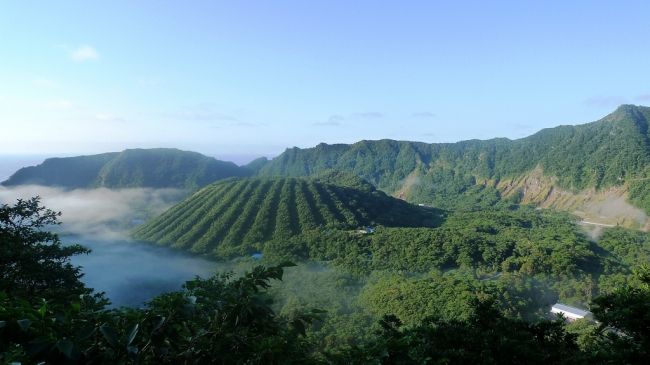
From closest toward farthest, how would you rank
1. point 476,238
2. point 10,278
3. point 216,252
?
point 10,278 < point 476,238 < point 216,252

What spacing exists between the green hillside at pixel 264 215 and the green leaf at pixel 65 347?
91288 mm

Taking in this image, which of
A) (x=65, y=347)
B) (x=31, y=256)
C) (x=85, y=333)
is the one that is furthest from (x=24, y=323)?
(x=31, y=256)

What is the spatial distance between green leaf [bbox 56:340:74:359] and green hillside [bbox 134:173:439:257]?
300 ft

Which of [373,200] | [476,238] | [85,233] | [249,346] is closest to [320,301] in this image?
[476,238]

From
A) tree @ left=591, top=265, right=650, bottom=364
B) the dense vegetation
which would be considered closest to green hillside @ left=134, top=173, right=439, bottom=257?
the dense vegetation

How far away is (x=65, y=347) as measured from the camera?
3.54m

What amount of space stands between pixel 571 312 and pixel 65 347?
213ft

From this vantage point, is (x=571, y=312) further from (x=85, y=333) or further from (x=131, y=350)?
(x=85, y=333)

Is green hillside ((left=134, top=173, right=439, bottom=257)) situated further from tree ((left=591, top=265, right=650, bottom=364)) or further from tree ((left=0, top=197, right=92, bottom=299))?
tree ((left=591, top=265, right=650, bottom=364))

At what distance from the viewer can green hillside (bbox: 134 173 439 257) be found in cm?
10150

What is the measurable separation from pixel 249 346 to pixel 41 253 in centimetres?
2181

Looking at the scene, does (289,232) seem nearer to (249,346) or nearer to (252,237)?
(252,237)

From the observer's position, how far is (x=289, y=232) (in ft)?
332

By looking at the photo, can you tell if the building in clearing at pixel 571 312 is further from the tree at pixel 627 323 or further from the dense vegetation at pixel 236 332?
the tree at pixel 627 323
